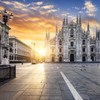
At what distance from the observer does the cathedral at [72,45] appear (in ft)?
195

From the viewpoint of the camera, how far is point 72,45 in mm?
61562

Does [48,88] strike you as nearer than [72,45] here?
Yes

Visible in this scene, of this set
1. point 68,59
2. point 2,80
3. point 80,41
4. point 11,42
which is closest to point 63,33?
point 80,41

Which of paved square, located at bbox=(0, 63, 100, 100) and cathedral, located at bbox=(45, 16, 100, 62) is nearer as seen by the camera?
paved square, located at bbox=(0, 63, 100, 100)

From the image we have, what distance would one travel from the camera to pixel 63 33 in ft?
200

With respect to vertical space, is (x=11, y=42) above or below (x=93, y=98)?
above

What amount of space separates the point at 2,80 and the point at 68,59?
53.2 metres

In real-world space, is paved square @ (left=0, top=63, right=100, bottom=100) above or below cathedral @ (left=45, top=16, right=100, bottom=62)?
below

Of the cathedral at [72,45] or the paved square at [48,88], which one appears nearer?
the paved square at [48,88]

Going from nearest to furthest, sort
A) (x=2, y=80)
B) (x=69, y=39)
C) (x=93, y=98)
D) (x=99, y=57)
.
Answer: (x=93, y=98)
(x=2, y=80)
(x=99, y=57)
(x=69, y=39)

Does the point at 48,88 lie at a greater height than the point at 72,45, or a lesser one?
lesser

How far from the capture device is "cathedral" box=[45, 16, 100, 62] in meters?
59.4

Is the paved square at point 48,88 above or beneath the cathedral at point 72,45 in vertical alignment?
beneath

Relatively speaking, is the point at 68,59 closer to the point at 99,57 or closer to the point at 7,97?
the point at 99,57
